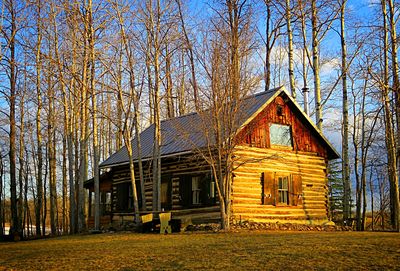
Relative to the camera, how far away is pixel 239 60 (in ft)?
69.9

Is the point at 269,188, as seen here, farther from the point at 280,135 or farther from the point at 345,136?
the point at 345,136

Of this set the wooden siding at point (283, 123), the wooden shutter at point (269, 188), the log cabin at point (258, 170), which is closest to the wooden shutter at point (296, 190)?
the log cabin at point (258, 170)

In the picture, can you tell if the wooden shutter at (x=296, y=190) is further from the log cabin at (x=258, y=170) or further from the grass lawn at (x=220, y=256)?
the grass lawn at (x=220, y=256)

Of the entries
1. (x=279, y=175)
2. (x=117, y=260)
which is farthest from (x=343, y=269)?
(x=279, y=175)

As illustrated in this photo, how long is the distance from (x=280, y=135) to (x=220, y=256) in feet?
46.4

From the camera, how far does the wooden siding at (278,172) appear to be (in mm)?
23828

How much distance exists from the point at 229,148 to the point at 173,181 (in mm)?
6200

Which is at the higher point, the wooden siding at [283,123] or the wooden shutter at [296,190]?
the wooden siding at [283,123]

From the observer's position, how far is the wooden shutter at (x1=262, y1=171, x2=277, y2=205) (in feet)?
81.2

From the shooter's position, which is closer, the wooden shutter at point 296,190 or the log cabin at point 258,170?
the log cabin at point 258,170

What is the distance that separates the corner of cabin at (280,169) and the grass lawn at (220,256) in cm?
763

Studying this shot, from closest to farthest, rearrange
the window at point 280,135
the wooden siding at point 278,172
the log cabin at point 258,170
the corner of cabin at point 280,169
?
the wooden siding at point 278,172 < the log cabin at point 258,170 < the corner of cabin at point 280,169 < the window at point 280,135

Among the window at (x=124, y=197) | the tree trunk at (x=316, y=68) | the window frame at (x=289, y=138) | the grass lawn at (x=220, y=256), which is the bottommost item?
the grass lawn at (x=220, y=256)

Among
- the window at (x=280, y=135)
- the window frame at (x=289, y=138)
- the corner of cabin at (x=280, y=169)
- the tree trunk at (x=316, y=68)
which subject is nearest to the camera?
the corner of cabin at (x=280, y=169)
